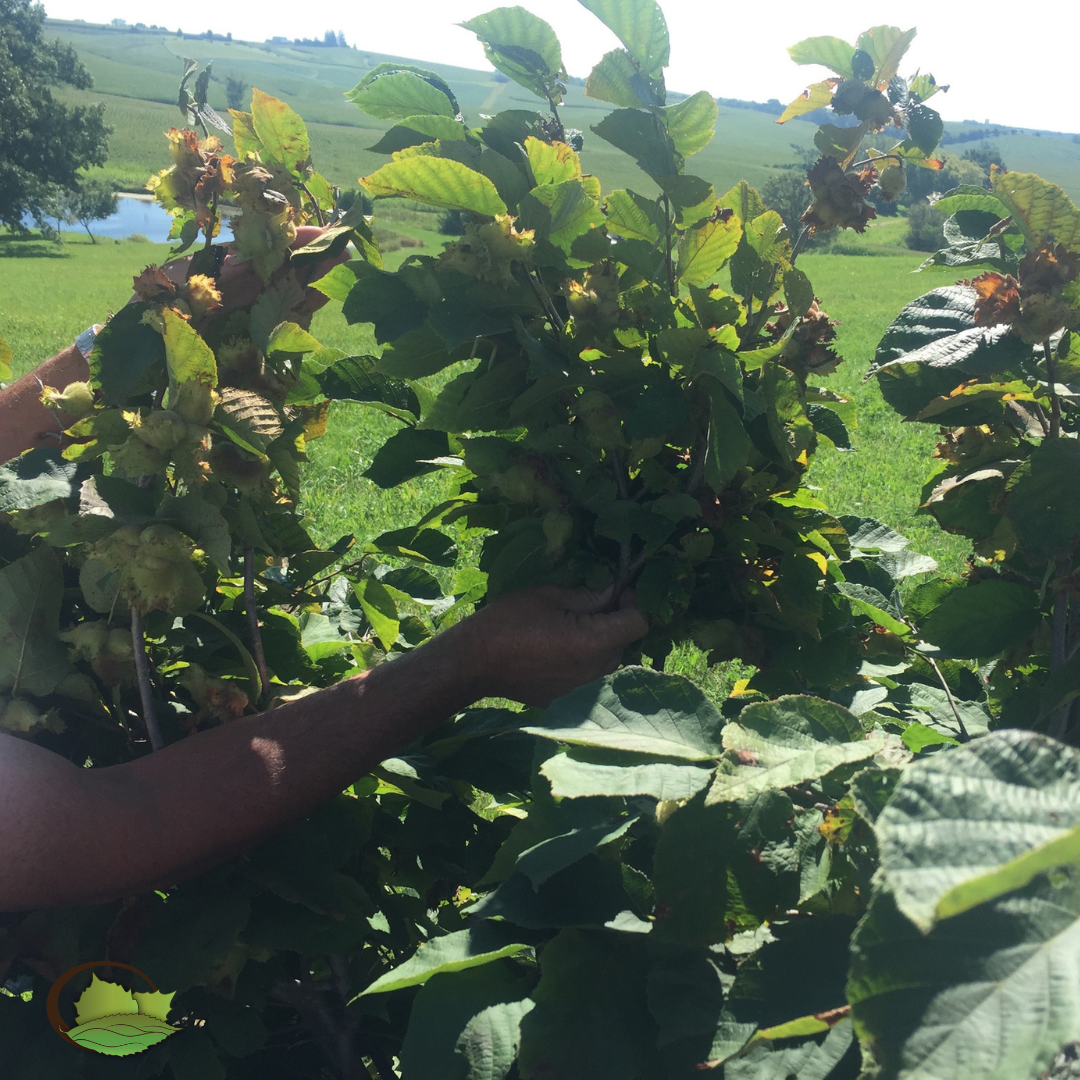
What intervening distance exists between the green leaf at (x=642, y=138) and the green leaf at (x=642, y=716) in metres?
0.70

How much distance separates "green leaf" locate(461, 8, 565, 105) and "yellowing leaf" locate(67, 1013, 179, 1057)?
1390 millimetres

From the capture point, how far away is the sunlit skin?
1.16 meters

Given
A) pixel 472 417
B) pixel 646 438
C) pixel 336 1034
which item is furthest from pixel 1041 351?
pixel 336 1034

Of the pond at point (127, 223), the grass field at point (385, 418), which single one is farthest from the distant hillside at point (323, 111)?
the grass field at point (385, 418)

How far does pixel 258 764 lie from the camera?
1244mm

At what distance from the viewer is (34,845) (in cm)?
114

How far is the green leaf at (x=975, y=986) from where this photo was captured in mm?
459

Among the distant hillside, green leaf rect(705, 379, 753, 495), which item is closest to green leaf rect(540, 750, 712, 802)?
green leaf rect(705, 379, 753, 495)

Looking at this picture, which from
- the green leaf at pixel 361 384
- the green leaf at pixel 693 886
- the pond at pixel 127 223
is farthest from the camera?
the pond at pixel 127 223

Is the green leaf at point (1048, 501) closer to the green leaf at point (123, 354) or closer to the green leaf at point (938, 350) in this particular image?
the green leaf at point (938, 350)

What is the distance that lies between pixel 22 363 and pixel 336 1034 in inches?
548

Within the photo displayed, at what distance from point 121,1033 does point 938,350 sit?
135 centimetres

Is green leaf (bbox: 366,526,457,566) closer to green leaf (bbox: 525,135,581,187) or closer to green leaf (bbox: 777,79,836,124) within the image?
green leaf (bbox: 525,135,581,187)

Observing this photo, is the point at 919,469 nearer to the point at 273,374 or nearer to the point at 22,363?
the point at 273,374
